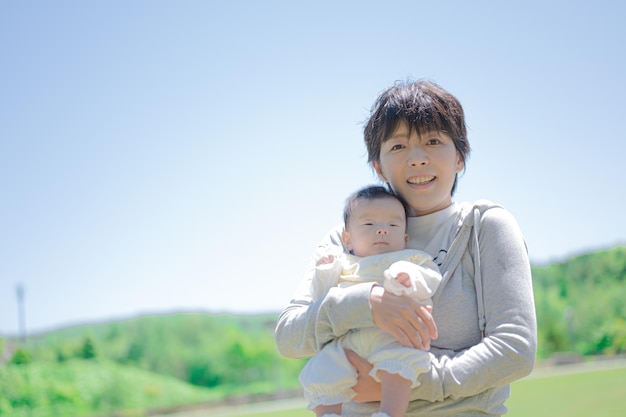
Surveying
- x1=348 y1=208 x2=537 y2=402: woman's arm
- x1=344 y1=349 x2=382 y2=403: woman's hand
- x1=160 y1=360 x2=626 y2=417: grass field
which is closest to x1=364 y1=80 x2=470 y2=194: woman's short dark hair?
x1=348 y1=208 x2=537 y2=402: woman's arm

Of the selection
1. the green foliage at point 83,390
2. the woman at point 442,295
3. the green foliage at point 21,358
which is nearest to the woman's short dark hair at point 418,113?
the woman at point 442,295

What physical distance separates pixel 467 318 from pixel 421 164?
45 cm

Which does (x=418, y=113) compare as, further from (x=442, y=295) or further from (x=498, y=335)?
(x=498, y=335)

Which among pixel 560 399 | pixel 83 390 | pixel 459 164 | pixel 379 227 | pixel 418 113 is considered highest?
pixel 418 113

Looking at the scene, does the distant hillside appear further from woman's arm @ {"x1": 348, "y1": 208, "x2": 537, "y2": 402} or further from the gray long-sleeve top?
woman's arm @ {"x1": 348, "y1": 208, "x2": 537, "y2": 402}

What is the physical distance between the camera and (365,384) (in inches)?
69.1

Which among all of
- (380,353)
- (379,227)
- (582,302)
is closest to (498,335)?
(380,353)

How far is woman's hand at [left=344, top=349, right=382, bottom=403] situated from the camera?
175 cm

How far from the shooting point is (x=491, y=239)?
72.9 inches

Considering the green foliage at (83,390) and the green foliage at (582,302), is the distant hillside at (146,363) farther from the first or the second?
the green foliage at (582,302)

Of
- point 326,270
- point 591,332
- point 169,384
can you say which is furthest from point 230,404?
point 326,270

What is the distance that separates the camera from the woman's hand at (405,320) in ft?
5.54

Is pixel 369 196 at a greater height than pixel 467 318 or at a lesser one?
greater

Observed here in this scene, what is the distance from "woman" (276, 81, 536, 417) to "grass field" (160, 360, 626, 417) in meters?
→ 9.49
